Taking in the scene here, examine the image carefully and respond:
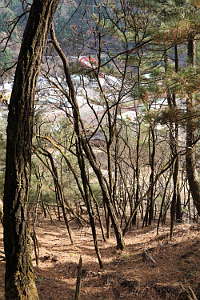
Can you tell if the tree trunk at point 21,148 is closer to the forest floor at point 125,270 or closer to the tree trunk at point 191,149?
the forest floor at point 125,270

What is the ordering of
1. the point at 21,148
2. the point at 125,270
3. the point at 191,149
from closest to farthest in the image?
the point at 21,148 → the point at 125,270 → the point at 191,149

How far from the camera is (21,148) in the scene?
2.93 m

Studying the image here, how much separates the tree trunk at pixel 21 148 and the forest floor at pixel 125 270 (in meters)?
1.55

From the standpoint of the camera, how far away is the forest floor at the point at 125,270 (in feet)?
15.1

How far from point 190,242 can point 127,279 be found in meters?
1.98

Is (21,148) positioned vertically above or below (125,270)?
above

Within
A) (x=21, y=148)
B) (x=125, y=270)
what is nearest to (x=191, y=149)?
(x=125, y=270)

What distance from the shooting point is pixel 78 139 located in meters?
5.39

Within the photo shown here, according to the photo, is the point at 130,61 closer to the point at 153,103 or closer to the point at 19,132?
the point at 153,103

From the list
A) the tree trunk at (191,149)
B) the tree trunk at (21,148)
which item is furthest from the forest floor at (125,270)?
the tree trunk at (21,148)

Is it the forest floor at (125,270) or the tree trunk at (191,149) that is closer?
the forest floor at (125,270)

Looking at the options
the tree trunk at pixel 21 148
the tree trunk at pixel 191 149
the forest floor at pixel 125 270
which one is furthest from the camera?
the tree trunk at pixel 191 149

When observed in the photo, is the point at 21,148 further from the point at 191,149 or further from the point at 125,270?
the point at 191,149

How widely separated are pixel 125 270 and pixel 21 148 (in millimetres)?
3402
